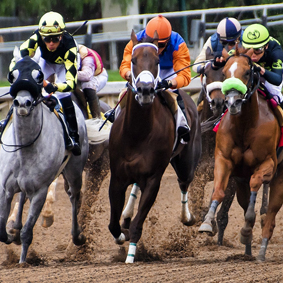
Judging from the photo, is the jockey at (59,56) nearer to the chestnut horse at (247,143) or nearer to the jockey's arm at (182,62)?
the jockey's arm at (182,62)

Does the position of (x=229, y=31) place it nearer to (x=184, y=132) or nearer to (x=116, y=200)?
(x=184, y=132)

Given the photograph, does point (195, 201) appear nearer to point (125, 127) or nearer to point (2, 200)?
point (125, 127)

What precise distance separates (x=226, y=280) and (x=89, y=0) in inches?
441

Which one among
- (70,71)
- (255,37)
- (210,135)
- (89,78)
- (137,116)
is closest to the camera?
(137,116)

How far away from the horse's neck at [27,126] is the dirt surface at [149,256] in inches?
44.6

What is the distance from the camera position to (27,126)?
6473mm

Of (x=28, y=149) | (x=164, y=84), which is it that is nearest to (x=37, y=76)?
(x=28, y=149)

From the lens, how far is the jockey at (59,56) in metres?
7.09

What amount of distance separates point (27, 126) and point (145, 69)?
46.0 inches

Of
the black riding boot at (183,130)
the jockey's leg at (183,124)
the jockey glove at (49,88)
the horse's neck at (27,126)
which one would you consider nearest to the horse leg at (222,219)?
the black riding boot at (183,130)

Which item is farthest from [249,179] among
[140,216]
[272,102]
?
[140,216]

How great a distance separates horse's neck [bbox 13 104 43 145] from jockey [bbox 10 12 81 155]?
0.38m

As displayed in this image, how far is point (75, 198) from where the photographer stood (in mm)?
8094

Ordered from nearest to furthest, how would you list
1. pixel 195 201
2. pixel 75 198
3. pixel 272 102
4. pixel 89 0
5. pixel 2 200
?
pixel 2 200 → pixel 272 102 → pixel 75 198 → pixel 195 201 → pixel 89 0
